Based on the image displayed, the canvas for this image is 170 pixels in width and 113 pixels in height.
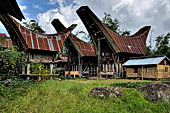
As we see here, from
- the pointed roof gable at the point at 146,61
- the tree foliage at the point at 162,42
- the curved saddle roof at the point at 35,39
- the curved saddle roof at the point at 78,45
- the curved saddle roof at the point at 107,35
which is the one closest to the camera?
the curved saddle roof at the point at 35,39

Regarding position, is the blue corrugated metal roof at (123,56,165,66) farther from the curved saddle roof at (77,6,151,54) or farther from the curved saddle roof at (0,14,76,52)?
the curved saddle roof at (0,14,76,52)

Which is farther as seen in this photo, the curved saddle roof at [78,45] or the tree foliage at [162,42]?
the tree foliage at [162,42]

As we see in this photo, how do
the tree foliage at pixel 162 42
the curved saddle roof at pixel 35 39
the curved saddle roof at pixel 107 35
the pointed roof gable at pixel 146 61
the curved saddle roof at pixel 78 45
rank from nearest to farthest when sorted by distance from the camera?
the curved saddle roof at pixel 35 39 < the pointed roof gable at pixel 146 61 < the curved saddle roof at pixel 107 35 < the curved saddle roof at pixel 78 45 < the tree foliage at pixel 162 42

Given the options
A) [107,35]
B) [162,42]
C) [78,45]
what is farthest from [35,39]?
[162,42]

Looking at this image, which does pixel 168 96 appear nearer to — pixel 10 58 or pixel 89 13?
pixel 10 58

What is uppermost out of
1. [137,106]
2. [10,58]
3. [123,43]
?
[123,43]

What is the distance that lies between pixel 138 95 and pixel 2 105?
17.5 feet

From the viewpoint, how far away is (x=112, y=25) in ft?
117

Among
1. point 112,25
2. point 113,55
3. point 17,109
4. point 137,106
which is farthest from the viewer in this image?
point 112,25

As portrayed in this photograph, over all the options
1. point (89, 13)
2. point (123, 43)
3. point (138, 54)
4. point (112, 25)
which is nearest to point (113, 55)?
point (123, 43)

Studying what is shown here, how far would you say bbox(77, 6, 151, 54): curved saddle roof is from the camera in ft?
62.8

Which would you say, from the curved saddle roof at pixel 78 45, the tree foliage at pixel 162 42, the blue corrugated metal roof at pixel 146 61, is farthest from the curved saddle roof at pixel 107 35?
the tree foliage at pixel 162 42

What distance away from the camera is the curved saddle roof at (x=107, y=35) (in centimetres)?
1913

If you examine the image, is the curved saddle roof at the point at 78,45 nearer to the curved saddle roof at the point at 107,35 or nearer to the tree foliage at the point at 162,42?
the curved saddle roof at the point at 107,35
